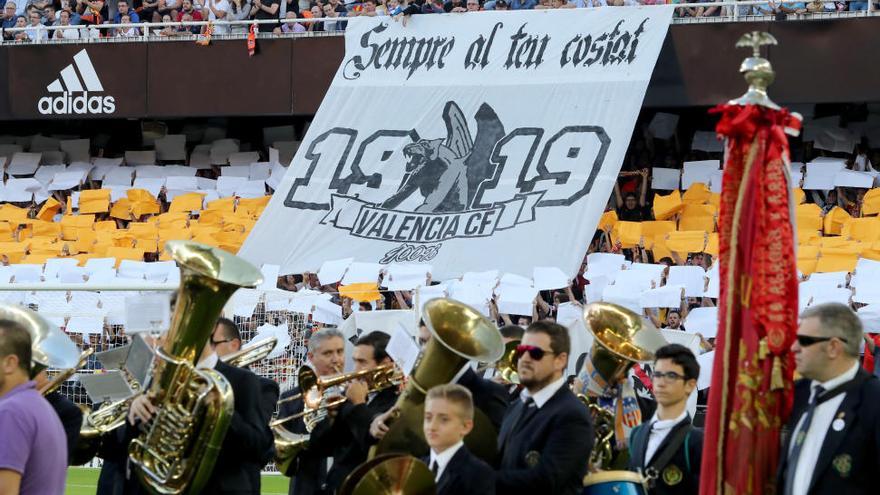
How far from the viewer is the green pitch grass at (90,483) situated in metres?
14.0

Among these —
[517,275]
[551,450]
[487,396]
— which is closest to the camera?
[551,450]

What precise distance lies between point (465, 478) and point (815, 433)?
1.56 m

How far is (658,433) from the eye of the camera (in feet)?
25.4

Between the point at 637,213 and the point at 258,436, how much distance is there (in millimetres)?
11974

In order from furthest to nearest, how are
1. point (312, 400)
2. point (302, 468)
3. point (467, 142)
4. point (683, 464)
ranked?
point (467, 142) < point (302, 468) < point (312, 400) < point (683, 464)

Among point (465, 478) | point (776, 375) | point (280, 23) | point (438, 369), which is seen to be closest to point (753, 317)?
point (776, 375)

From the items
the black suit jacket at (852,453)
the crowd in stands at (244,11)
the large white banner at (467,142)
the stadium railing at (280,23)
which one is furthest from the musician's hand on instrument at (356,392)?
the crowd in stands at (244,11)

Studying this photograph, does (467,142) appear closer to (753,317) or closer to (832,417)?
(753,317)

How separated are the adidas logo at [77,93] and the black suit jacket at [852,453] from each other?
18.2 m

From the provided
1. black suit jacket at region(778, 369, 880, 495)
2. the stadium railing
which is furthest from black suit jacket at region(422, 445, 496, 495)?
the stadium railing

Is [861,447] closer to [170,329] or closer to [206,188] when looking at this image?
[170,329]

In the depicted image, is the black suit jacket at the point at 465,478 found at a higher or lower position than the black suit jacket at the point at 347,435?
lower

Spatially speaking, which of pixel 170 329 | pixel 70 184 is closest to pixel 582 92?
pixel 70 184

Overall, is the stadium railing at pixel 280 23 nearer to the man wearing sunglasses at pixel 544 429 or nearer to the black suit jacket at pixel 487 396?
the black suit jacket at pixel 487 396
